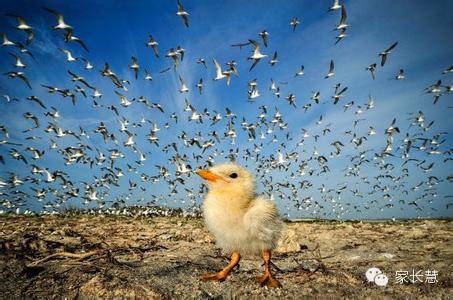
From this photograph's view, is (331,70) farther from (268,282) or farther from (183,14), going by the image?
(268,282)

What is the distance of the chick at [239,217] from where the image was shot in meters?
3.32

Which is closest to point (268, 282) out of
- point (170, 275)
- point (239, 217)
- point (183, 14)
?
point (239, 217)

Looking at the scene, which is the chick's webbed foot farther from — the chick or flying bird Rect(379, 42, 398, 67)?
flying bird Rect(379, 42, 398, 67)

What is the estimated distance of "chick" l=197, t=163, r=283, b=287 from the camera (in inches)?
131

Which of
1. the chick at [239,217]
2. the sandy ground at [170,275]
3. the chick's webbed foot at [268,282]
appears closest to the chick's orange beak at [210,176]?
the chick at [239,217]

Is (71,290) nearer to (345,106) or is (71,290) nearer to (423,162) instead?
(345,106)


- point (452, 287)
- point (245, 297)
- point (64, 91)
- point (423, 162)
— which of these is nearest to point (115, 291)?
point (245, 297)

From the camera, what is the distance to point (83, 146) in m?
25.4

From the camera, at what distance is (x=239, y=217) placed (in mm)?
3373

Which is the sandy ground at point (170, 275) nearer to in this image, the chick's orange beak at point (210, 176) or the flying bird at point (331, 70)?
the chick's orange beak at point (210, 176)

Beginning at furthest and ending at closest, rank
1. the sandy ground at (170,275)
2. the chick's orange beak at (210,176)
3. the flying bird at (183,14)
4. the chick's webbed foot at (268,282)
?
the flying bird at (183,14) < the chick's orange beak at (210,176) < the chick's webbed foot at (268,282) < the sandy ground at (170,275)

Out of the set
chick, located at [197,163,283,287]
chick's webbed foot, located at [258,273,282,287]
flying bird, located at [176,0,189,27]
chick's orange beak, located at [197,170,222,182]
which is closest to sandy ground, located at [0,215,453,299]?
chick's webbed foot, located at [258,273,282,287]

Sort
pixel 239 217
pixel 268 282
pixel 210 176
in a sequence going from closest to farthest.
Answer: pixel 268 282 → pixel 239 217 → pixel 210 176

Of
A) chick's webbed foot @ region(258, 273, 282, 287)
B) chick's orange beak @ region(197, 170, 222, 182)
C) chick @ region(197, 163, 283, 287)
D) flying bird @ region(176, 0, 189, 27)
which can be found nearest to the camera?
chick's webbed foot @ region(258, 273, 282, 287)
